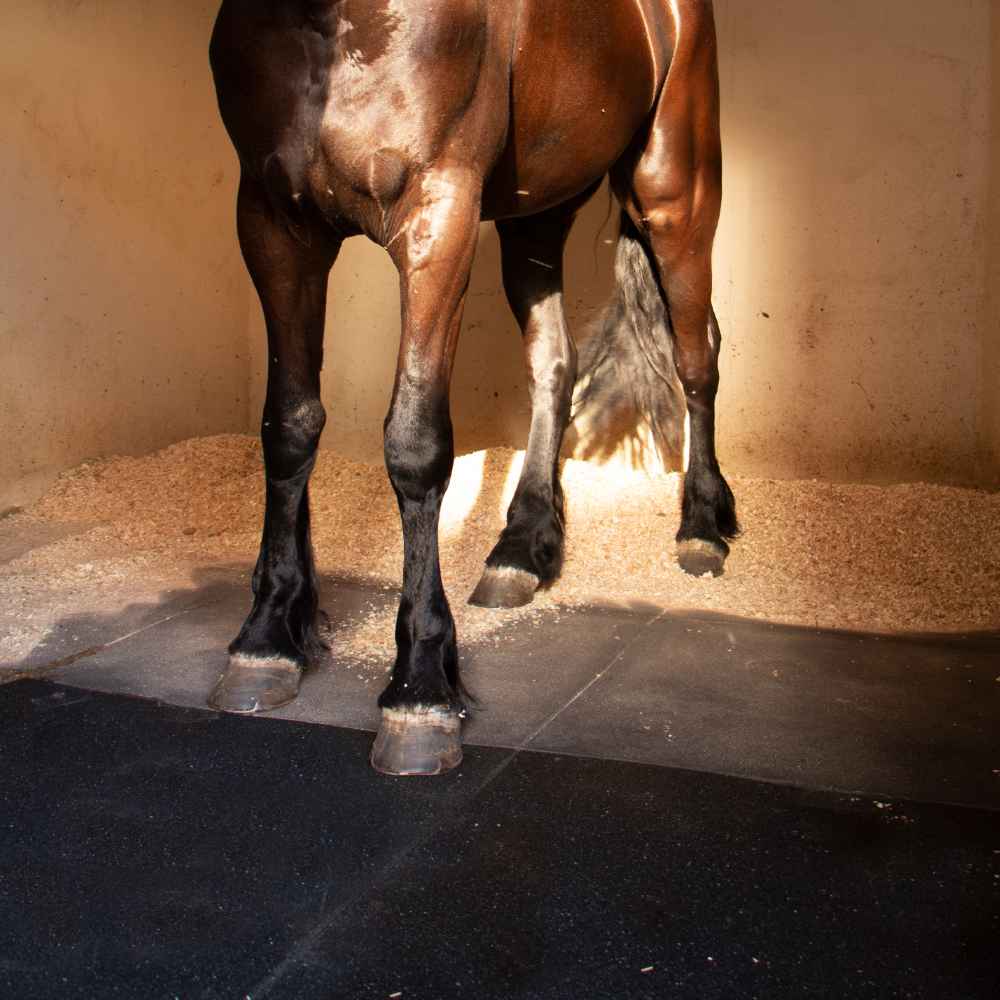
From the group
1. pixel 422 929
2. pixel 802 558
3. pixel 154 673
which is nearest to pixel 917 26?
pixel 802 558

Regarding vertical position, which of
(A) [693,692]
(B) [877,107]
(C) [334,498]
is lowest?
(C) [334,498]

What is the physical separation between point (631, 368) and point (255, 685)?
6.35 ft

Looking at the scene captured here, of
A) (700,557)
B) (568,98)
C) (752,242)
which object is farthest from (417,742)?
(752,242)

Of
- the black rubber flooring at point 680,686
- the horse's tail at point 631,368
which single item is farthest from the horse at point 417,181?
the horse's tail at point 631,368

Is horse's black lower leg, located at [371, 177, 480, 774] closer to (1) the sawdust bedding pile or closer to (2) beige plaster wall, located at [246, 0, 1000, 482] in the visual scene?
(1) the sawdust bedding pile

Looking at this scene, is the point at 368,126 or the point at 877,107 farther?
the point at 877,107

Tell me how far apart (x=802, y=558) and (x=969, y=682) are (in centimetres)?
107

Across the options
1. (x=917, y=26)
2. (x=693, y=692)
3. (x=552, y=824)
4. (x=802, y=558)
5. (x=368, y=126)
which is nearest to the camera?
(x=552, y=824)

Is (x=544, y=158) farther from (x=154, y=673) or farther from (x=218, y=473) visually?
(x=218, y=473)

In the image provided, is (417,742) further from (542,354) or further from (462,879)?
(542,354)

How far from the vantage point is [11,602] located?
3051mm

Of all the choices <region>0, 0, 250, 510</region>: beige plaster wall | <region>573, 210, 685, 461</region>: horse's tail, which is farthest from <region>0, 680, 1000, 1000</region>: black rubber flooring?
<region>0, 0, 250, 510</region>: beige plaster wall

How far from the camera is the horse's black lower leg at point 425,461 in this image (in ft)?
6.84

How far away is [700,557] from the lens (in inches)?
136
